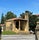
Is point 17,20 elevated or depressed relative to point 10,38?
elevated

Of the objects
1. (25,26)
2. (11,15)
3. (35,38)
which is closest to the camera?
(35,38)

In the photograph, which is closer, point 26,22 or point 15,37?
point 15,37

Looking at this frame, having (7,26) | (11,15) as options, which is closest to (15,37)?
(7,26)

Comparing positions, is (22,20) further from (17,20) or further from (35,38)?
(35,38)

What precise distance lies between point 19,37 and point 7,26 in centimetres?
1630

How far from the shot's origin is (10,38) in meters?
5.19

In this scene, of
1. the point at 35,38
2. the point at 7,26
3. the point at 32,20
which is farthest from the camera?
the point at 32,20

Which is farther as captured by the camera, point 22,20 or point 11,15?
point 11,15

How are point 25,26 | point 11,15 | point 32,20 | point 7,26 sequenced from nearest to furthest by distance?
point 7,26 → point 25,26 → point 32,20 → point 11,15

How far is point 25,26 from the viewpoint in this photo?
2278 centimetres

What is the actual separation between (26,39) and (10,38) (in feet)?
1.92

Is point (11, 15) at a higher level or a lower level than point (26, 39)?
higher

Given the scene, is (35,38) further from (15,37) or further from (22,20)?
(22,20)

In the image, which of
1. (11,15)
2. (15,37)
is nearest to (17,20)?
(11,15)
